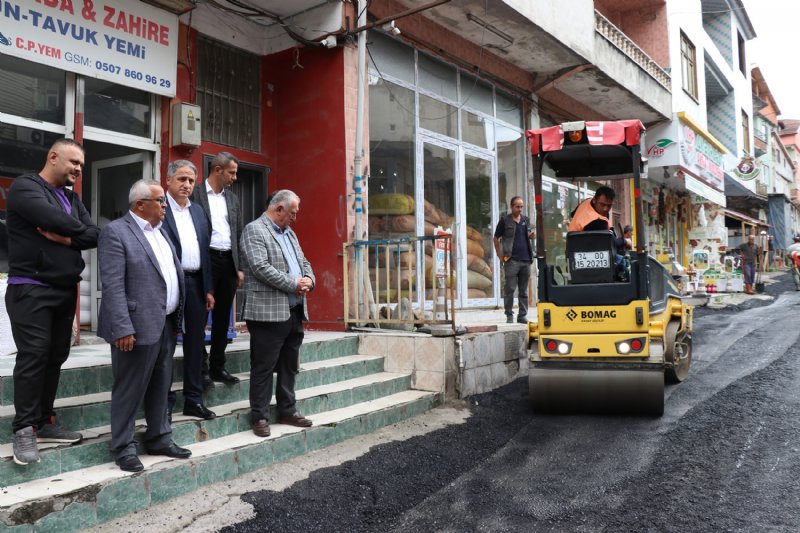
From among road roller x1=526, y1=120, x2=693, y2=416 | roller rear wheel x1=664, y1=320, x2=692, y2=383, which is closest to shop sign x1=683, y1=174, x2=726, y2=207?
roller rear wheel x1=664, y1=320, x2=692, y2=383

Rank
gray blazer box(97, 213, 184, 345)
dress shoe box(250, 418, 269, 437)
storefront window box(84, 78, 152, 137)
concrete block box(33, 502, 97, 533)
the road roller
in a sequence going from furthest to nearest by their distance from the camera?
1. storefront window box(84, 78, 152, 137)
2. the road roller
3. dress shoe box(250, 418, 269, 437)
4. gray blazer box(97, 213, 184, 345)
5. concrete block box(33, 502, 97, 533)

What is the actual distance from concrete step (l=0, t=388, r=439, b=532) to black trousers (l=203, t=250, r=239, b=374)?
73 centimetres

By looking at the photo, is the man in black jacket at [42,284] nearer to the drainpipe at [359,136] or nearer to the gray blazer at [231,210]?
the gray blazer at [231,210]

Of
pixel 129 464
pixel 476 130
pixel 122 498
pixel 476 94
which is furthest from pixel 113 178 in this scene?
pixel 476 94

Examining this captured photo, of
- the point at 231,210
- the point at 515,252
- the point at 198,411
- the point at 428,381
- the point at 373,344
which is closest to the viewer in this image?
the point at 198,411

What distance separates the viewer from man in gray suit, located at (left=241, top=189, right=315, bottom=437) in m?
4.66

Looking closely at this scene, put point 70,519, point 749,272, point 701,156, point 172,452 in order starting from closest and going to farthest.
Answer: point 70,519, point 172,452, point 749,272, point 701,156

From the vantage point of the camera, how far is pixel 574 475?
445 centimetres

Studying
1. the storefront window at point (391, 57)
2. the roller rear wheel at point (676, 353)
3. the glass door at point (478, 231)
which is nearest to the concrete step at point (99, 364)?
the roller rear wheel at point (676, 353)

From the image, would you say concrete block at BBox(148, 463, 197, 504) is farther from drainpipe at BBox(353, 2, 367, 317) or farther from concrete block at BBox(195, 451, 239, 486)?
drainpipe at BBox(353, 2, 367, 317)

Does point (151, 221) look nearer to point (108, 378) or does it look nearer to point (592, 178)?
point (108, 378)

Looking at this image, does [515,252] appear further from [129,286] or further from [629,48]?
[629,48]

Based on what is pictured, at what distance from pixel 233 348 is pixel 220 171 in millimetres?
1730

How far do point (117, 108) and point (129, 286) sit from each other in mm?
3716
